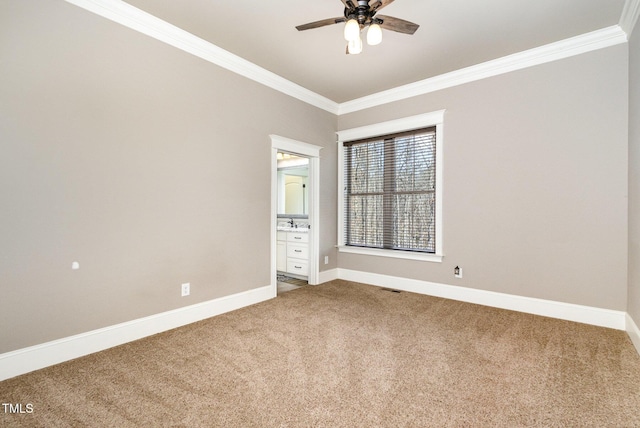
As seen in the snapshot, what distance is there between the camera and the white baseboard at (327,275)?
180 inches

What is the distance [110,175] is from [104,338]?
4.27 ft

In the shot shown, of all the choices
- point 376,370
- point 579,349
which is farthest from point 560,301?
point 376,370

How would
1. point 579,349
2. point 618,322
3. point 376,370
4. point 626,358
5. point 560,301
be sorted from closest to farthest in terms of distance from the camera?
point 376,370 → point 626,358 → point 579,349 → point 618,322 → point 560,301

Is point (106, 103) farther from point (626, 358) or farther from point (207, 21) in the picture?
point (626, 358)

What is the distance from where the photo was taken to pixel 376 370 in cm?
209

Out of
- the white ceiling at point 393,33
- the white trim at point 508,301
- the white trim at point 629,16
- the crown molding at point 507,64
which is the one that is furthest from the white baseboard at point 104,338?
the white trim at point 629,16

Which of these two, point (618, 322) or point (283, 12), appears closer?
point (283, 12)

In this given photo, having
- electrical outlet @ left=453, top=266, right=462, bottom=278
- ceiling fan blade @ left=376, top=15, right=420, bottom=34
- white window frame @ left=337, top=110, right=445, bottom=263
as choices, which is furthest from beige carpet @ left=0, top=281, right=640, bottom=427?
ceiling fan blade @ left=376, top=15, right=420, bottom=34

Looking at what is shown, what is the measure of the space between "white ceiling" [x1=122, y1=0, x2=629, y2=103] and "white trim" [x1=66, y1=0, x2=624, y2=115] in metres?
0.07

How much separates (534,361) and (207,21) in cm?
385

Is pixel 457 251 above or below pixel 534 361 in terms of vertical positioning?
above

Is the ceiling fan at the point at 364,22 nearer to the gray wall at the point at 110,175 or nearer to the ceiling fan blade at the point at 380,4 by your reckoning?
the ceiling fan blade at the point at 380,4

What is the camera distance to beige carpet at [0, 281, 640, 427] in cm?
161

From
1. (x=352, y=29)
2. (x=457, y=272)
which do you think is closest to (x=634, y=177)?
(x=457, y=272)
